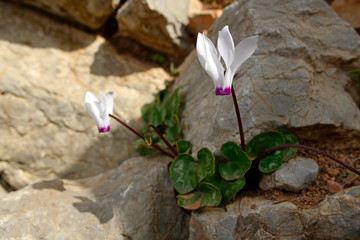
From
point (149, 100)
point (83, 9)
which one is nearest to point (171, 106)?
point (149, 100)

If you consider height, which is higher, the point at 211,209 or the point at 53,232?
the point at 211,209

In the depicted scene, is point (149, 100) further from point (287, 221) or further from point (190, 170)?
point (287, 221)

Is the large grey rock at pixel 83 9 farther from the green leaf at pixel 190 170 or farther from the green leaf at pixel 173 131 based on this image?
the green leaf at pixel 190 170

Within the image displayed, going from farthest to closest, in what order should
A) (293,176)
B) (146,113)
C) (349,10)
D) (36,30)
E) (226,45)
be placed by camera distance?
(36,30)
(349,10)
(146,113)
(293,176)
(226,45)

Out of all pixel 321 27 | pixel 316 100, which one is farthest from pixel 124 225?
pixel 321 27

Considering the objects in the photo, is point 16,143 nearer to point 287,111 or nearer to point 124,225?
point 124,225

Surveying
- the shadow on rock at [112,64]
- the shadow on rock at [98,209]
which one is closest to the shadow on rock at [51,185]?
the shadow on rock at [98,209]

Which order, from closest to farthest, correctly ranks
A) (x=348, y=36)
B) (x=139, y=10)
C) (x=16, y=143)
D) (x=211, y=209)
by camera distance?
(x=211, y=209) < (x=348, y=36) < (x=16, y=143) < (x=139, y=10)
